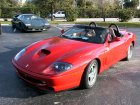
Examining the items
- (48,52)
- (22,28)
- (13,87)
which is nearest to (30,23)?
(22,28)

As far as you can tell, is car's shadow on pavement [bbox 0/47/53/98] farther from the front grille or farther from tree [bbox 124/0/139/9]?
tree [bbox 124/0/139/9]

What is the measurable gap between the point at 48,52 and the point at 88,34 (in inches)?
57.2

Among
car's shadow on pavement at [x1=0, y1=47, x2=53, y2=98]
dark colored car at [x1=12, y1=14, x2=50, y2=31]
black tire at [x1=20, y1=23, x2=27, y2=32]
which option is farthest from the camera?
black tire at [x1=20, y1=23, x2=27, y2=32]

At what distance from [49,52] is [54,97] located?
39.7 inches

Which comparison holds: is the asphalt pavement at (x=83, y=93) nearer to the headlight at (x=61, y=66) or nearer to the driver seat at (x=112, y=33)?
the headlight at (x=61, y=66)

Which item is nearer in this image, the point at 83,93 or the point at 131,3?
the point at 83,93

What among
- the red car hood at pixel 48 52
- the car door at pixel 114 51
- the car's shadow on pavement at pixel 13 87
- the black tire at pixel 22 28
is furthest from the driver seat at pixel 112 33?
the black tire at pixel 22 28

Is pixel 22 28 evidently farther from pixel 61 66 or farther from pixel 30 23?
pixel 61 66

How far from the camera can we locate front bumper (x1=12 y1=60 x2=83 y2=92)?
4.69 metres

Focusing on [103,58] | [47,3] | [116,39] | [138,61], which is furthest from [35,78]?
[47,3]

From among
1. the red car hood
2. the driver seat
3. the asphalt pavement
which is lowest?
the asphalt pavement

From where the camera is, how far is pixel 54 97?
490 centimetres

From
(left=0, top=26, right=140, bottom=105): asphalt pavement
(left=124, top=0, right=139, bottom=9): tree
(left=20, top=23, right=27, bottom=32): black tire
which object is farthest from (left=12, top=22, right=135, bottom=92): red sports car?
(left=124, top=0, right=139, bottom=9): tree

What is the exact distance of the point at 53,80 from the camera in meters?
4.66
